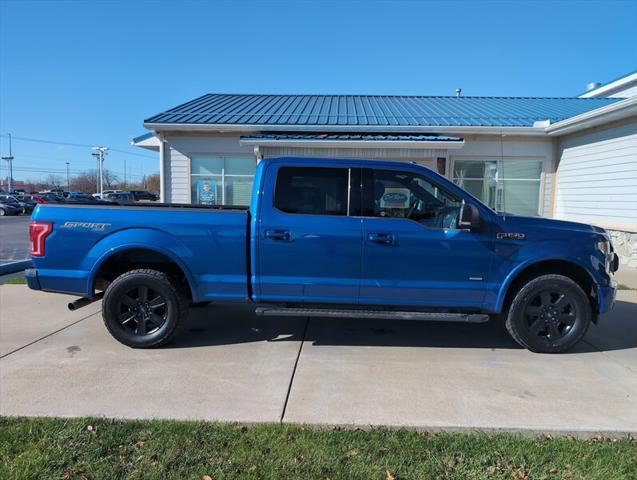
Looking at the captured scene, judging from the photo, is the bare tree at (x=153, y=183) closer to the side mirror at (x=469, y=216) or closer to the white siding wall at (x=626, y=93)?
the white siding wall at (x=626, y=93)

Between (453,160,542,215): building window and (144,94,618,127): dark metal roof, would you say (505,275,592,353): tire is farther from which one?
(453,160,542,215): building window

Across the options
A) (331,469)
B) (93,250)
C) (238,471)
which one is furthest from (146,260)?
(331,469)

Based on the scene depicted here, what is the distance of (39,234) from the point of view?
4.73 m

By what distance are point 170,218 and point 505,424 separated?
3.63 metres

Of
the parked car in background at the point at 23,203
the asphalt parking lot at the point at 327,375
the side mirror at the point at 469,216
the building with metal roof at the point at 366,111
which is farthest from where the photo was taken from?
the parked car in background at the point at 23,203

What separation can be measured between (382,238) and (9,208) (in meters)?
38.4

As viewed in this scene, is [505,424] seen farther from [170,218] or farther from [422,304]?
[170,218]

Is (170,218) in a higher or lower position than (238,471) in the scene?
higher

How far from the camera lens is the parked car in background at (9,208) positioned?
112 ft

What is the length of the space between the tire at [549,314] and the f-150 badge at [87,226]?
442 centimetres

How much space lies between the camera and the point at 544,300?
15.6ft

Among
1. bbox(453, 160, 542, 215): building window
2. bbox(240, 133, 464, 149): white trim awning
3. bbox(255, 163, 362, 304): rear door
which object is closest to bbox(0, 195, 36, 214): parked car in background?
bbox(240, 133, 464, 149): white trim awning

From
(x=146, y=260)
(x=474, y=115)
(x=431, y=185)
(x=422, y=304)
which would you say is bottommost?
(x=422, y=304)

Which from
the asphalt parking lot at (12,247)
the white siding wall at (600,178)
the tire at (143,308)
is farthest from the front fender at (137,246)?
the white siding wall at (600,178)
